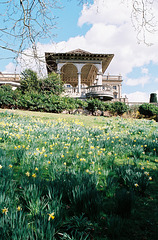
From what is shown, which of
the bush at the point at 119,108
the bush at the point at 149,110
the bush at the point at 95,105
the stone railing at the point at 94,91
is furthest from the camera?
the stone railing at the point at 94,91

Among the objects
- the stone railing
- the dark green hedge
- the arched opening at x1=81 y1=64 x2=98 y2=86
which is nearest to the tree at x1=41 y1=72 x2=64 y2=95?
the dark green hedge

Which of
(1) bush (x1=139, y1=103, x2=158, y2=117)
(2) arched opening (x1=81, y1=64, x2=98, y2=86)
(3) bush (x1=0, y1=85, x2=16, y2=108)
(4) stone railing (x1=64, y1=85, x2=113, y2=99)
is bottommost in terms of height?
(1) bush (x1=139, y1=103, x2=158, y2=117)

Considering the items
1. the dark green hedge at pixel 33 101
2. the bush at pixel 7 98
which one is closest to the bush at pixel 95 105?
the dark green hedge at pixel 33 101

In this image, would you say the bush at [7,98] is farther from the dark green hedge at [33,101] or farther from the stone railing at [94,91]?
the stone railing at [94,91]

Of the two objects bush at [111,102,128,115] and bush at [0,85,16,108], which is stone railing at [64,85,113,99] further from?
bush at [0,85,16,108]

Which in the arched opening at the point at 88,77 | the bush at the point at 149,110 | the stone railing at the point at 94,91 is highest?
the arched opening at the point at 88,77

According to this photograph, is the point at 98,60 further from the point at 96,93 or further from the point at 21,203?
the point at 21,203

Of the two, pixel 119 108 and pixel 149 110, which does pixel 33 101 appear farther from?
pixel 149 110

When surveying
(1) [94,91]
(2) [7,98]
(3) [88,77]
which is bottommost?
(2) [7,98]

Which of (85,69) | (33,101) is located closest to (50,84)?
(33,101)

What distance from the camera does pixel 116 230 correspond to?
1.33 m

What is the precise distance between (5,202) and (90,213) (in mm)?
782

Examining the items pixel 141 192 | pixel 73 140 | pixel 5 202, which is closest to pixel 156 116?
pixel 73 140

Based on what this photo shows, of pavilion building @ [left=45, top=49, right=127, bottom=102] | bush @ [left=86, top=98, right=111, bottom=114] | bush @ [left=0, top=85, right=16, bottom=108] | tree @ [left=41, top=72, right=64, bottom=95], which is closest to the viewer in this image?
tree @ [left=41, top=72, right=64, bottom=95]
